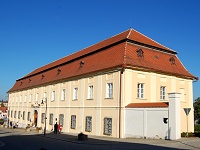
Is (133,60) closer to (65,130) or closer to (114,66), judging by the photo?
(114,66)

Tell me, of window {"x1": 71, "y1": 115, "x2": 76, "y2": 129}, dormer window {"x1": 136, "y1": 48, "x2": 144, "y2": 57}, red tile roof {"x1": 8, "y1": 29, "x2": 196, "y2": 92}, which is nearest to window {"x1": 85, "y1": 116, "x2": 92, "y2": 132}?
window {"x1": 71, "y1": 115, "x2": 76, "y2": 129}

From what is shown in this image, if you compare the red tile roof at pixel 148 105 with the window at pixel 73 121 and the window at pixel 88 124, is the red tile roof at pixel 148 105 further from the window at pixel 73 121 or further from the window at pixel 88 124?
the window at pixel 73 121

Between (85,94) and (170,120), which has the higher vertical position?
(85,94)

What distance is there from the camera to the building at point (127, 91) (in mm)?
21344

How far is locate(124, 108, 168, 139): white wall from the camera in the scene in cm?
2056

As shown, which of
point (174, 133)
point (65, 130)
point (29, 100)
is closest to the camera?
point (174, 133)

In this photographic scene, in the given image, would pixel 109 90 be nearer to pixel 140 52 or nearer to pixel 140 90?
pixel 140 90

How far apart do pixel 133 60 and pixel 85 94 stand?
7494mm

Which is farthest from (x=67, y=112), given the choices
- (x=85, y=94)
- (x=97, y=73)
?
(x=97, y=73)

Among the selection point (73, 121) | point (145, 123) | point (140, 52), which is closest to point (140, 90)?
point (140, 52)

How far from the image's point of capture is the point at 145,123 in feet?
71.4

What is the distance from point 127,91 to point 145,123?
11.4ft

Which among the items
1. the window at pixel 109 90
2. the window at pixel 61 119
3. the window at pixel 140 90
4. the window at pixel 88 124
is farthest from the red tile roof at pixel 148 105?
the window at pixel 61 119

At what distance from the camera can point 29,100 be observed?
1876 inches
